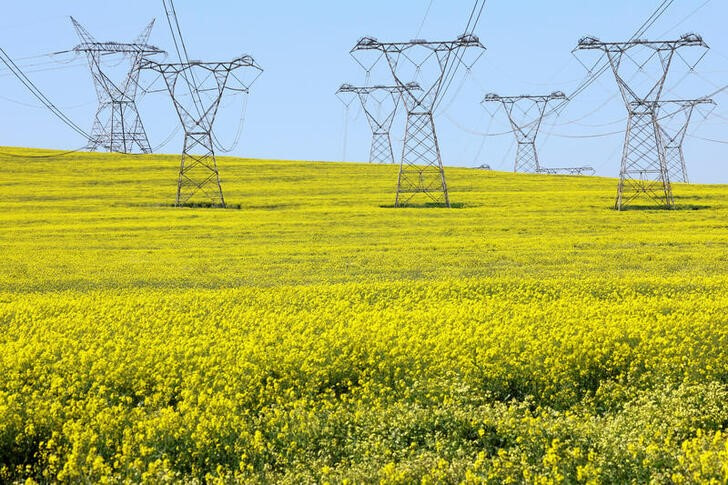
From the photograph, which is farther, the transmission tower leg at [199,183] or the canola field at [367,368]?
the transmission tower leg at [199,183]

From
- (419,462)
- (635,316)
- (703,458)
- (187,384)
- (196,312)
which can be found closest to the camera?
(703,458)

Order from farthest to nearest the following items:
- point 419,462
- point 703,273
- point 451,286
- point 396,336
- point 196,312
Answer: point 703,273 → point 451,286 → point 196,312 → point 396,336 → point 419,462

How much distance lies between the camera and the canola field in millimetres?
7504

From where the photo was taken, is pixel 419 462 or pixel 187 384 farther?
pixel 187 384

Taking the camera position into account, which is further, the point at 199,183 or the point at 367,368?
the point at 199,183

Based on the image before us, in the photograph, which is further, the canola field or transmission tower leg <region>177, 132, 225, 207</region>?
transmission tower leg <region>177, 132, 225, 207</region>

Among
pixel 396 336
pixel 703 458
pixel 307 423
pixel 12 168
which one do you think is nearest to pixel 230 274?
pixel 396 336

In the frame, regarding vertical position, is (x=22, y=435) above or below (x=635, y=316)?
below

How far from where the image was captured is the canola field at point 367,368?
7.50 metres

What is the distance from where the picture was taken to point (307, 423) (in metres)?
8.40

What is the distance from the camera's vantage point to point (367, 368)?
10.6m

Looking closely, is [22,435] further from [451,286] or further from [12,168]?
[12,168]

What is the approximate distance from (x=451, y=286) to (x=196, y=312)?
6918mm

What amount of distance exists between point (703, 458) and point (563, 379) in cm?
386
